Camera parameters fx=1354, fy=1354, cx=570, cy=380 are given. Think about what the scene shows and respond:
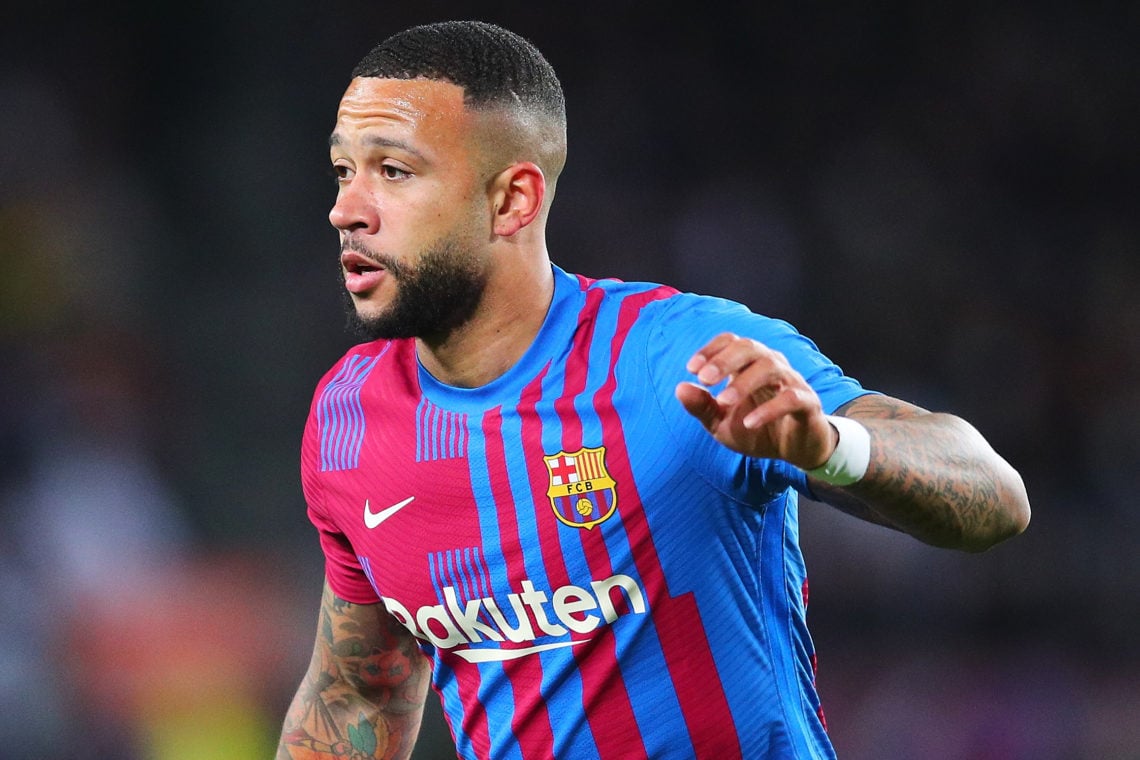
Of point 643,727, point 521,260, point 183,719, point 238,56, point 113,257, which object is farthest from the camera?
point 238,56

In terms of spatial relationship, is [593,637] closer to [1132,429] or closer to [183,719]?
[183,719]

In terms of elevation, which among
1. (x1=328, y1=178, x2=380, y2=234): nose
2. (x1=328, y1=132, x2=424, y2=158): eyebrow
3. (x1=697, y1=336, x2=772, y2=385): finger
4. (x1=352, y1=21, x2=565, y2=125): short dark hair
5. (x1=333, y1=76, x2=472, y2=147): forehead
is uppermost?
(x1=352, y1=21, x2=565, y2=125): short dark hair

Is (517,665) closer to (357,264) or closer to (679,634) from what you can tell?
(679,634)

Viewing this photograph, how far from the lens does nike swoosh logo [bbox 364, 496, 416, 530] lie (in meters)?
2.83

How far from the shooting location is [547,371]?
2752 mm

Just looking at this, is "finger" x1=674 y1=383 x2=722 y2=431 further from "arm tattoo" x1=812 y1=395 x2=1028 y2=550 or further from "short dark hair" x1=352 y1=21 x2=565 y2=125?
"short dark hair" x1=352 y1=21 x2=565 y2=125

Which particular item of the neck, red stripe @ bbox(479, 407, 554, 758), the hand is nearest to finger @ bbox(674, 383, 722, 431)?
the hand

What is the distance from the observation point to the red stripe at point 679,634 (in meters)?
2.56

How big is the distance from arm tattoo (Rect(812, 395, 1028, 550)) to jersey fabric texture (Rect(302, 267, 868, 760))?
0.18 m

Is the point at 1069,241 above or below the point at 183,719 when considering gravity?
above

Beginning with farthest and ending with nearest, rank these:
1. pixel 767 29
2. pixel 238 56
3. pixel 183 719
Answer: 1. pixel 767 29
2. pixel 238 56
3. pixel 183 719

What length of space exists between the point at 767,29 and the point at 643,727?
6.61 metres

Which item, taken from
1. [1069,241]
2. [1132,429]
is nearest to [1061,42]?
[1069,241]

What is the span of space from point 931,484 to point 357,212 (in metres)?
1.24
